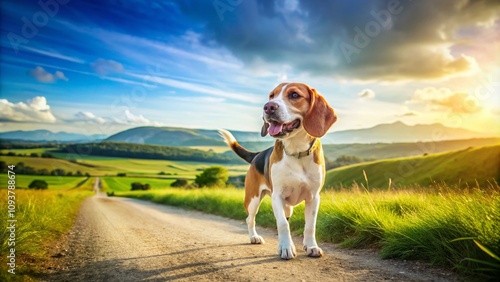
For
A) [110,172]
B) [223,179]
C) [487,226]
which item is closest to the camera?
[487,226]

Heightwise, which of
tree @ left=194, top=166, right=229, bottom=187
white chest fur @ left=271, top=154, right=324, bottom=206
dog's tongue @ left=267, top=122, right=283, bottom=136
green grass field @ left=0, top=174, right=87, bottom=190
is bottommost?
green grass field @ left=0, top=174, right=87, bottom=190

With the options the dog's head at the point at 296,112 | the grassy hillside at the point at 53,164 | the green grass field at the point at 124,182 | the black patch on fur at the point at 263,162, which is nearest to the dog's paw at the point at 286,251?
the black patch on fur at the point at 263,162

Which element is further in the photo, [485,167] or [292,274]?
[485,167]

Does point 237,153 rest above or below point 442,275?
above

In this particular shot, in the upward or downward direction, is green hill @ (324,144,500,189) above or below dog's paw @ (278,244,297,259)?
below

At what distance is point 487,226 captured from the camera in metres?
3.83

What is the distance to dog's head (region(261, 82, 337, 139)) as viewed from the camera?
15.3 ft

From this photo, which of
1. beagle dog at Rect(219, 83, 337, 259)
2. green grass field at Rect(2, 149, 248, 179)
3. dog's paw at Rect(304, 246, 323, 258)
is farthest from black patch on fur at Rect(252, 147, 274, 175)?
green grass field at Rect(2, 149, 248, 179)

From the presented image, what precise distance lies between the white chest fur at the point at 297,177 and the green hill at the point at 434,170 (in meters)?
31.7

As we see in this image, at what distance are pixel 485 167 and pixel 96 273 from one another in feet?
164

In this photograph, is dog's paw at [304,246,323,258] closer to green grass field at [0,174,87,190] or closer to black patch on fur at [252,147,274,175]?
black patch on fur at [252,147,274,175]

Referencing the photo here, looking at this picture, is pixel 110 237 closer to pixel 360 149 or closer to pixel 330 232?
pixel 330 232

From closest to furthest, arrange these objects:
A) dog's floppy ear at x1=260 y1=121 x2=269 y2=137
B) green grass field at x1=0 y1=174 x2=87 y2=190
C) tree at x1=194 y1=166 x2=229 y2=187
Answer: dog's floppy ear at x1=260 y1=121 x2=269 y2=137 < tree at x1=194 y1=166 x2=229 y2=187 < green grass field at x1=0 y1=174 x2=87 y2=190

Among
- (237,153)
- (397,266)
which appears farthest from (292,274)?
(237,153)
